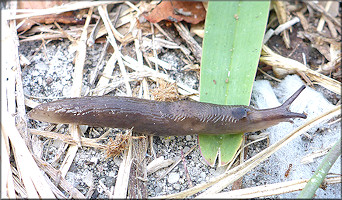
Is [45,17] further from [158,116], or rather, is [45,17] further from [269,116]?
[269,116]

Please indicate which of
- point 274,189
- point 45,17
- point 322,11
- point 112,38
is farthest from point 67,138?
point 322,11

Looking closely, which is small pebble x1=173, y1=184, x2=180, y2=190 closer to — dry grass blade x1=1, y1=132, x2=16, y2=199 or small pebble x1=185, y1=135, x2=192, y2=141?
small pebble x1=185, y1=135, x2=192, y2=141

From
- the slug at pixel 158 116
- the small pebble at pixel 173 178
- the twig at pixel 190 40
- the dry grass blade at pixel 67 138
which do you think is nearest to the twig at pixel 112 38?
the slug at pixel 158 116

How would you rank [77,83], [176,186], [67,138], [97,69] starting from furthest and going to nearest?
[97,69]
[77,83]
[67,138]
[176,186]

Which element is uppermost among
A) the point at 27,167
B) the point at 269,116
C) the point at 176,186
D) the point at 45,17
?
the point at 45,17

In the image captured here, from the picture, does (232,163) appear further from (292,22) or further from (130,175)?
(292,22)

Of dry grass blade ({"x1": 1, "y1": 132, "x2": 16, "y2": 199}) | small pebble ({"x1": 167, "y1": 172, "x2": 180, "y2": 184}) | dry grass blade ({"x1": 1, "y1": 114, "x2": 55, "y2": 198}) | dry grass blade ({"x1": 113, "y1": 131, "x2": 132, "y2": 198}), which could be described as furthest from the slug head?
→ dry grass blade ({"x1": 1, "y1": 132, "x2": 16, "y2": 199})
